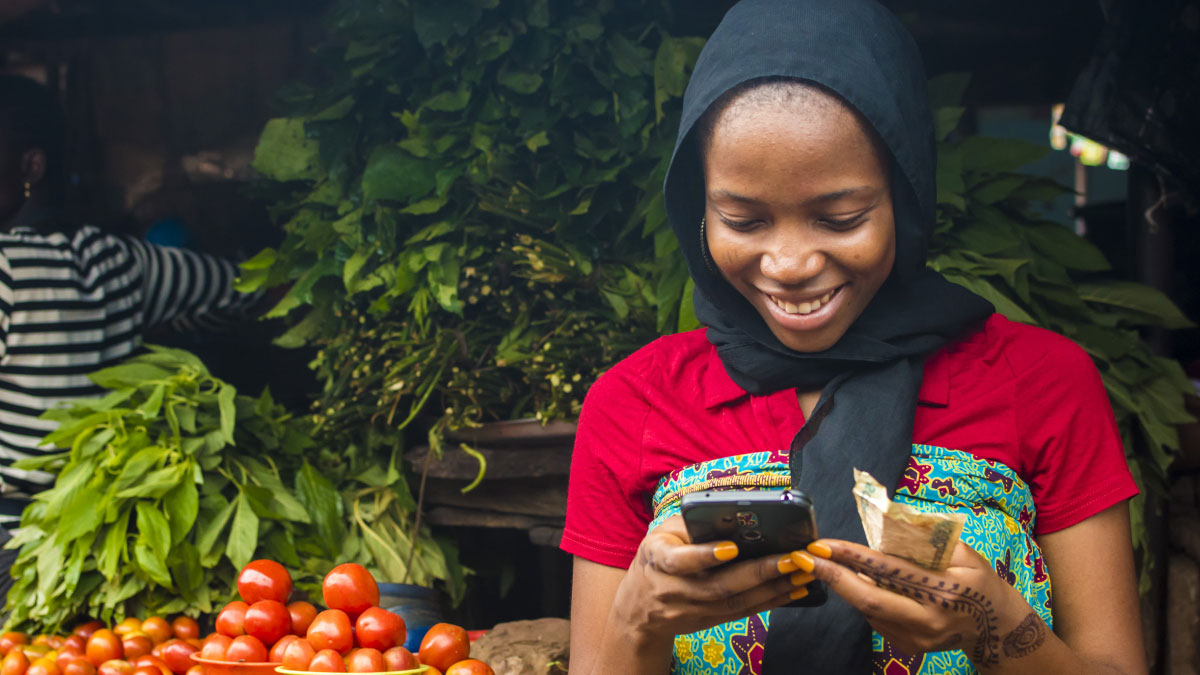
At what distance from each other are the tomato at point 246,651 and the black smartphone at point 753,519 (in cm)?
130

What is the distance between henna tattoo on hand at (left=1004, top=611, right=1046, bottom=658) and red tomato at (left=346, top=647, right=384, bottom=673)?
126 cm

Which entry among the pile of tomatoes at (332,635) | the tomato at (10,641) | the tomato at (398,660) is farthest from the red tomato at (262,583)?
the tomato at (10,641)

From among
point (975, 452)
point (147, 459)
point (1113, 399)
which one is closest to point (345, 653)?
point (147, 459)

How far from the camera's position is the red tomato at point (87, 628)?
8.32 ft

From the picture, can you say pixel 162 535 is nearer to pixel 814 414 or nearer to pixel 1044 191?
pixel 814 414

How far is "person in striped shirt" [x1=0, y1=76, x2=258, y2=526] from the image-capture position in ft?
10.2

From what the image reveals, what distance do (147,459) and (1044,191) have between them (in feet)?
7.60

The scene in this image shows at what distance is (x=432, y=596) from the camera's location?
263cm

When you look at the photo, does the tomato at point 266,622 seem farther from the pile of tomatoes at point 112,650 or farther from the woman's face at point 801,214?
the woman's face at point 801,214

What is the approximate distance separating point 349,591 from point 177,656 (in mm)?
507

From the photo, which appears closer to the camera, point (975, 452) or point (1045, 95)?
point (975, 452)

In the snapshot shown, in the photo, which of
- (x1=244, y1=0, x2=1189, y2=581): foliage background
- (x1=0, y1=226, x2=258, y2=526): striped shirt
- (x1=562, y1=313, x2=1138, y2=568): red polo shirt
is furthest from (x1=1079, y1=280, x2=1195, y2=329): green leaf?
(x1=0, y1=226, x2=258, y2=526): striped shirt

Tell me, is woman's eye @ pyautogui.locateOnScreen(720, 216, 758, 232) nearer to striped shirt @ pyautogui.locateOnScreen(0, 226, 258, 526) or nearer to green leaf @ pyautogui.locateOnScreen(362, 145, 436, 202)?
green leaf @ pyautogui.locateOnScreen(362, 145, 436, 202)

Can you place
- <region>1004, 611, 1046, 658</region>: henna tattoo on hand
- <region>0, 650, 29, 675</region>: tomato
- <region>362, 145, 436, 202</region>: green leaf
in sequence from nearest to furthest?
<region>1004, 611, 1046, 658</region>: henna tattoo on hand < <region>0, 650, 29, 675</region>: tomato < <region>362, 145, 436, 202</region>: green leaf
